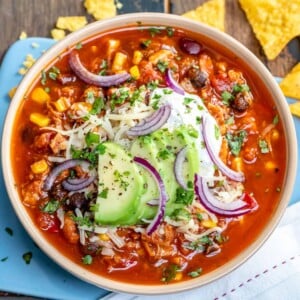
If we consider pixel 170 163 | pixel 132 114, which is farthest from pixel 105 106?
pixel 170 163

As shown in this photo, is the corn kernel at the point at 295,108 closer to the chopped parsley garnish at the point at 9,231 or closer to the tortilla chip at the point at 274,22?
the tortilla chip at the point at 274,22

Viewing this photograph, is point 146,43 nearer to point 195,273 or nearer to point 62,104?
point 62,104

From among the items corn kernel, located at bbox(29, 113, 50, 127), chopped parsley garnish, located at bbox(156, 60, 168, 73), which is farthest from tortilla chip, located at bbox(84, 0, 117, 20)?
corn kernel, located at bbox(29, 113, 50, 127)

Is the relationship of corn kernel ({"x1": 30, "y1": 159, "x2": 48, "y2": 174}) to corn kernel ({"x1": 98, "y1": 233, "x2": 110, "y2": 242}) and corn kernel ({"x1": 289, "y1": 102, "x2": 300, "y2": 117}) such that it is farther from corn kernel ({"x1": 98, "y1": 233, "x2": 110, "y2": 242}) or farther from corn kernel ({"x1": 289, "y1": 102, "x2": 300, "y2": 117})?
corn kernel ({"x1": 289, "y1": 102, "x2": 300, "y2": 117})

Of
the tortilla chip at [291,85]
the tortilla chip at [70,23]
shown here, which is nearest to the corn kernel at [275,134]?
the tortilla chip at [291,85]

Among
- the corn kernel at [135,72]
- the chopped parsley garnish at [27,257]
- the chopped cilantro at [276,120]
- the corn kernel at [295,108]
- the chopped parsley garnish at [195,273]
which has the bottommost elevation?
the chopped parsley garnish at [27,257]

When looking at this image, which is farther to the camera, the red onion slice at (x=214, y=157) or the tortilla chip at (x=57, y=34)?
the tortilla chip at (x=57, y=34)
